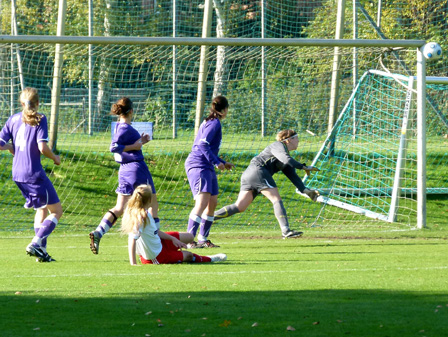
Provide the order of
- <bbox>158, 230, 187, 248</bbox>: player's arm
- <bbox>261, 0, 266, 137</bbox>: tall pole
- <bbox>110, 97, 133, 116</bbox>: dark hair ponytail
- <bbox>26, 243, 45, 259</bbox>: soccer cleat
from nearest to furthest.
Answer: <bbox>158, 230, 187, 248</bbox>: player's arm, <bbox>26, 243, 45, 259</bbox>: soccer cleat, <bbox>110, 97, 133, 116</bbox>: dark hair ponytail, <bbox>261, 0, 266, 137</bbox>: tall pole

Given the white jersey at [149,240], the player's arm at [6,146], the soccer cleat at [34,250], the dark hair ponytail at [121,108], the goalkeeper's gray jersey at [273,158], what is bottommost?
the soccer cleat at [34,250]

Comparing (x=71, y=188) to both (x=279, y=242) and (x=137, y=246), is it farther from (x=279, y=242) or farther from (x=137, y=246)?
(x=137, y=246)

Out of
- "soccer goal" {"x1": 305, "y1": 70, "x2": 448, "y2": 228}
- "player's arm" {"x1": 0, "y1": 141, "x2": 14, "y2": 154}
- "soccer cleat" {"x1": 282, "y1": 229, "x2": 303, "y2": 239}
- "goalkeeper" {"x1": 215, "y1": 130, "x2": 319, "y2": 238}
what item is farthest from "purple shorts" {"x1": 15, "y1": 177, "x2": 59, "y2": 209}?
"soccer goal" {"x1": 305, "y1": 70, "x2": 448, "y2": 228}

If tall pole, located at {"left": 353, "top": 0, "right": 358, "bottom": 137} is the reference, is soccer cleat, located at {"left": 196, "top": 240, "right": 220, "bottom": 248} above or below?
below

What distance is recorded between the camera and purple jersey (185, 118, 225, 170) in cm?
1035

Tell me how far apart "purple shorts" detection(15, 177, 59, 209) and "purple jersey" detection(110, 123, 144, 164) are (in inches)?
40.1

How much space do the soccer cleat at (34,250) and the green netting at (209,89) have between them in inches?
178

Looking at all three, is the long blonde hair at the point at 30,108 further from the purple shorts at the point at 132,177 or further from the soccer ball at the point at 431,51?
the soccer ball at the point at 431,51

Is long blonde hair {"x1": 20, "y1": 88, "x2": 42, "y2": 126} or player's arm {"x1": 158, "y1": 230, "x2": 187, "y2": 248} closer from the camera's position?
player's arm {"x1": 158, "y1": 230, "x2": 187, "y2": 248}

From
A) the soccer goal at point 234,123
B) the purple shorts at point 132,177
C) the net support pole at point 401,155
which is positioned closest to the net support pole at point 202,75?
the soccer goal at point 234,123

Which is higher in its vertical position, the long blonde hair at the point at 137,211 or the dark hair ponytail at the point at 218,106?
the dark hair ponytail at the point at 218,106

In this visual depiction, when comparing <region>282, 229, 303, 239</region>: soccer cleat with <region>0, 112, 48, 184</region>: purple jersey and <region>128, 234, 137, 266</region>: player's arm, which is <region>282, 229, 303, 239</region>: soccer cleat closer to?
<region>128, 234, 137, 266</region>: player's arm

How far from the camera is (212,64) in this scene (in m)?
16.3

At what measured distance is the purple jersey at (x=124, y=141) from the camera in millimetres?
9555
